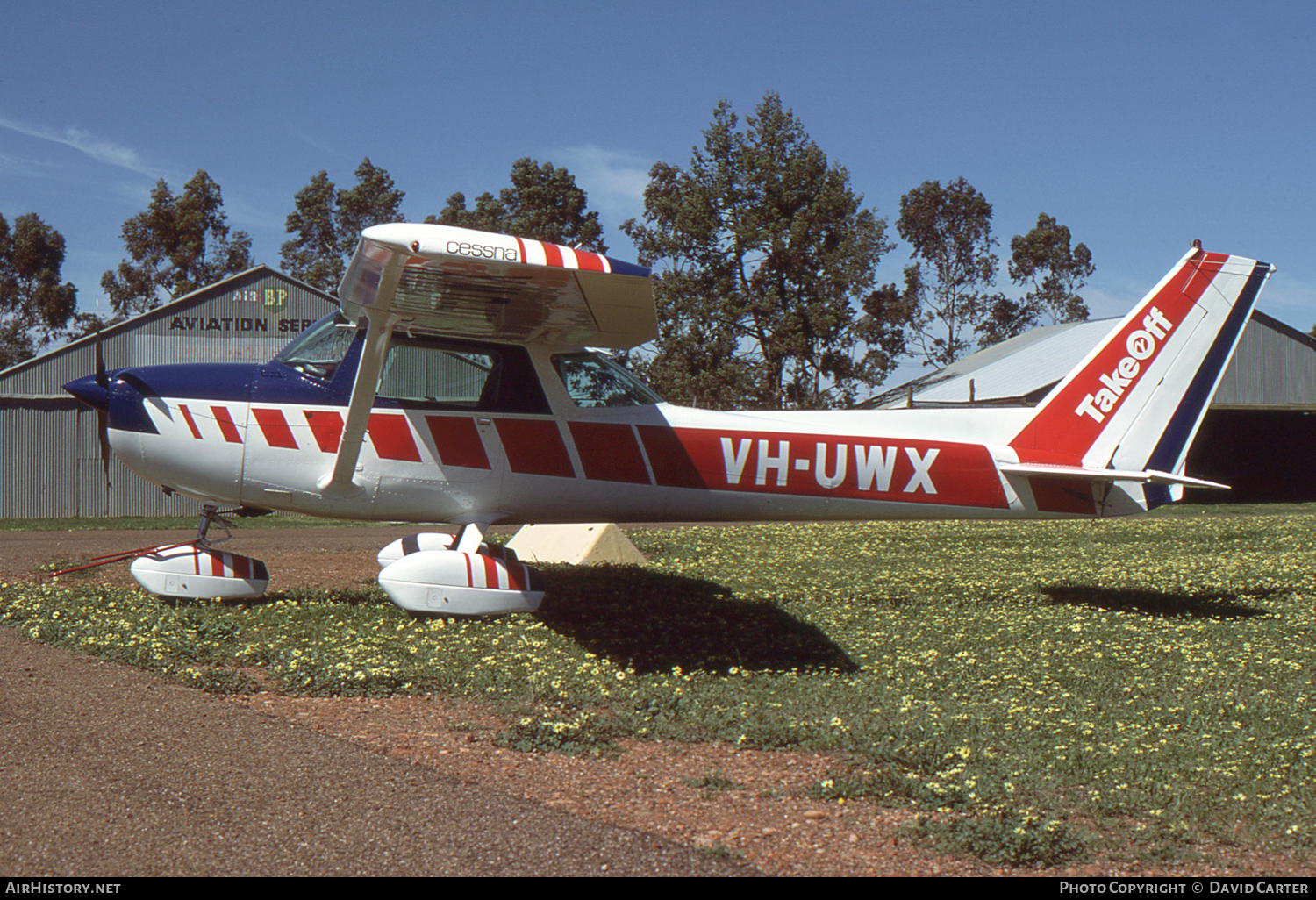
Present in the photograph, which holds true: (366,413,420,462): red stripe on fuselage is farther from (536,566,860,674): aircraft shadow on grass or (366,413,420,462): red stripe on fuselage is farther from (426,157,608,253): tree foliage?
(426,157,608,253): tree foliage

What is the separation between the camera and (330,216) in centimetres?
5284

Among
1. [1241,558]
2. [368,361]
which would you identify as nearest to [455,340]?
[368,361]

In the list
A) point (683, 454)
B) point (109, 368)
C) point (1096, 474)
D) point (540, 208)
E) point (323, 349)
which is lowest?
point (1096, 474)

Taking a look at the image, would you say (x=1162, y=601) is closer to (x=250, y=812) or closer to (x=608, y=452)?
(x=608, y=452)

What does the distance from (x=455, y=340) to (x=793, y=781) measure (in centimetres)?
469

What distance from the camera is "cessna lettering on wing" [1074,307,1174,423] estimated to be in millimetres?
8383

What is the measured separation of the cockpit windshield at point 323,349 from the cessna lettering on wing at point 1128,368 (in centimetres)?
636

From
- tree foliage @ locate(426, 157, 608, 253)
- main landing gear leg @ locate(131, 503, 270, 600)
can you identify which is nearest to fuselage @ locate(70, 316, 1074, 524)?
main landing gear leg @ locate(131, 503, 270, 600)

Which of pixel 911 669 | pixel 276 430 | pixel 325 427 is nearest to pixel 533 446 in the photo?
pixel 325 427

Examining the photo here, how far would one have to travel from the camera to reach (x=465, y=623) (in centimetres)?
729

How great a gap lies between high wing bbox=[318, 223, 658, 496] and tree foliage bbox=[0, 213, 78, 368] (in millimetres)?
56034

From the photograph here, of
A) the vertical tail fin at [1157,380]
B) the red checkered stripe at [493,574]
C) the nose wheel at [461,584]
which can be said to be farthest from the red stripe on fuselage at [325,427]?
the vertical tail fin at [1157,380]

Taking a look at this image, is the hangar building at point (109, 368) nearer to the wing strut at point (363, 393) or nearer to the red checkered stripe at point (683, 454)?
the red checkered stripe at point (683, 454)

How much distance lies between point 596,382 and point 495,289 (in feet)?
4.98
